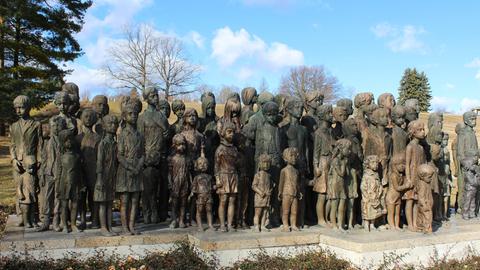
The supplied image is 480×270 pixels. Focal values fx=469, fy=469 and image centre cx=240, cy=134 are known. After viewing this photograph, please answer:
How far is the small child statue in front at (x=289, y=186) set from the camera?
802cm

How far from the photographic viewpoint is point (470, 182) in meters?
9.84

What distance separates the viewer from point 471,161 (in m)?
9.84

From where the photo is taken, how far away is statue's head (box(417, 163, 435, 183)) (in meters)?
8.15

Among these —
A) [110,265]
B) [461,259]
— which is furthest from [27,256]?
[461,259]

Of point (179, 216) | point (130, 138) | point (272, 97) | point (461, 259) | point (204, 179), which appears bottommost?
point (461, 259)

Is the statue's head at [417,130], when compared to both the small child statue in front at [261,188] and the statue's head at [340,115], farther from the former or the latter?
the small child statue in front at [261,188]

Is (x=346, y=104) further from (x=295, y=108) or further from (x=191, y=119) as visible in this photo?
(x=191, y=119)

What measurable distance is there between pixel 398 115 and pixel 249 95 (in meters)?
2.94

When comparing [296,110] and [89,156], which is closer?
[89,156]

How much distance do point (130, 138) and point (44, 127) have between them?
83.2 inches

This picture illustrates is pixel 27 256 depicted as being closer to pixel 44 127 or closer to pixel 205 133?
pixel 44 127

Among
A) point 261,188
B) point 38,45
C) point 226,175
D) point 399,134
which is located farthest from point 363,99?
point 38,45

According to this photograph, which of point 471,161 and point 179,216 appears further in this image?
point 471,161

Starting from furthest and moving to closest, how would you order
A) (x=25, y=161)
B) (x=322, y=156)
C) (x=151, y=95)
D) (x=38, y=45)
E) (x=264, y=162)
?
(x=38, y=45), (x=151, y=95), (x=322, y=156), (x=25, y=161), (x=264, y=162)
